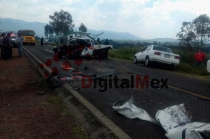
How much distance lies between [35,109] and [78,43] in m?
14.2

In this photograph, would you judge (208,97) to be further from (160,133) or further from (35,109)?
(35,109)

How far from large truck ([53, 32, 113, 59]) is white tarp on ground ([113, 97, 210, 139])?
14.5 metres

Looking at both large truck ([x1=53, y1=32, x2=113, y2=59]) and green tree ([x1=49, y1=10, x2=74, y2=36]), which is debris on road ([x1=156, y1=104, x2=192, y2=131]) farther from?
green tree ([x1=49, y1=10, x2=74, y2=36])

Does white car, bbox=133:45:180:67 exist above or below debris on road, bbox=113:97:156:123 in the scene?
above

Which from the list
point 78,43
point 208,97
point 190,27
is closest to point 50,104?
point 208,97

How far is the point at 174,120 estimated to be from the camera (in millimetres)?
4629

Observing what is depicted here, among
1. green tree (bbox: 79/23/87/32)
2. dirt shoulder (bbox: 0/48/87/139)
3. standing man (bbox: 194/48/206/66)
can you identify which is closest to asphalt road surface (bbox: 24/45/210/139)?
dirt shoulder (bbox: 0/48/87/139)

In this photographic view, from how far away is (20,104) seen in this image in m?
6.50

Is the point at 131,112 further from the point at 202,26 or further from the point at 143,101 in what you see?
the point at 202,26

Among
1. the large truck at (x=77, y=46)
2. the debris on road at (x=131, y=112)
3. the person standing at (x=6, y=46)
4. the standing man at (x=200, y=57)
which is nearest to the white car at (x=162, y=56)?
the standing man at (x=200, y=57)

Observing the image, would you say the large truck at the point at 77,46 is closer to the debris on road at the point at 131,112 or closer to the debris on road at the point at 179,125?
the debris on road at the point at 131,112

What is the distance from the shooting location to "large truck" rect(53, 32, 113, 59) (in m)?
19.8

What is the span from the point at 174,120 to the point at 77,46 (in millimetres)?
15761

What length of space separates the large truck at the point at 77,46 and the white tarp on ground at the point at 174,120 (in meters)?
14.5
